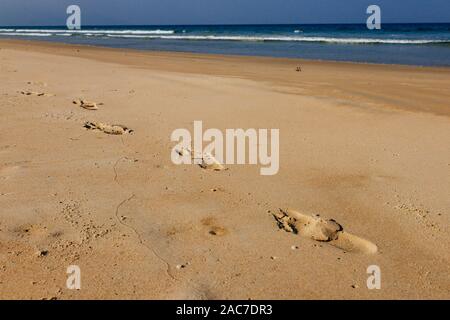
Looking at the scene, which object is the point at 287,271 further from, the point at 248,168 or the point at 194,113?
the point at 194,113

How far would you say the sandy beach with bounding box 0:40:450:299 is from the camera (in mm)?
2145

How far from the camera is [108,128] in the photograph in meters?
4.72

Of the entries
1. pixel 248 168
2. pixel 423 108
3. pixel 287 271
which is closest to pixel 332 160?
pixel 248 168

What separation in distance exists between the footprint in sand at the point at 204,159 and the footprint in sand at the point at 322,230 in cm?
93

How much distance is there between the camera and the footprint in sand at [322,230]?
2492 mm

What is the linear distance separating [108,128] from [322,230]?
2843mm

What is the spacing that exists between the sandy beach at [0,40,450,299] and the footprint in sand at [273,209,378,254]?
1 centimetres

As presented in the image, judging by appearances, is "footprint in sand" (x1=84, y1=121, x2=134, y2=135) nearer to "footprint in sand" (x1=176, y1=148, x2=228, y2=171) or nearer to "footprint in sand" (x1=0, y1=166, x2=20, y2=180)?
"footprint in sand" (x1=176, y1=148, x2=228, y2=171)

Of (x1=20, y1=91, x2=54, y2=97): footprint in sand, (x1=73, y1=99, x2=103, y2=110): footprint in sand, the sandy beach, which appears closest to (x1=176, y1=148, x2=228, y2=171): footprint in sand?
the sandy beach

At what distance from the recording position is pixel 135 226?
2.65 meters

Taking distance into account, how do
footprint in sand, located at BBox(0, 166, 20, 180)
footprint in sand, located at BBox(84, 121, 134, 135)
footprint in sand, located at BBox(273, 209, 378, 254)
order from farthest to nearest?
footprint in sand, located at BBox(84, 121, 134, 135) → footprint in sand, located at BBox(0, 166, 20, 180) → footprint in sand, located at BBox(273, 209, 378, 254)

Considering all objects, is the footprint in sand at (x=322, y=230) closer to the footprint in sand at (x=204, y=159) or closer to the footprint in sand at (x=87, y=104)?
the footprint in sand at (x=204, y=159)

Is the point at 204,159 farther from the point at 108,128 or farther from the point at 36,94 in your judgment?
the point at 36,94
